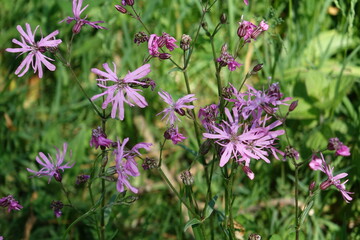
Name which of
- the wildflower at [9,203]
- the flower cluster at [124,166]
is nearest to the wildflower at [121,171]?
the flower cluster at [124,166]

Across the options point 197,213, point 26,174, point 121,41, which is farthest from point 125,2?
point 121,41

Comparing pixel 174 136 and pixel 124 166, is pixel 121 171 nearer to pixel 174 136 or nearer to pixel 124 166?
pixel 124 166

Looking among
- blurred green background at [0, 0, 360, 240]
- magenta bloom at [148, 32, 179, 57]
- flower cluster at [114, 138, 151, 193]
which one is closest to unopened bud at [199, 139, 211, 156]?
flower cluster at [114, 138, 151, 193]

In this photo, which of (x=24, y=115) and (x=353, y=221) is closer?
(x=353, y=221)

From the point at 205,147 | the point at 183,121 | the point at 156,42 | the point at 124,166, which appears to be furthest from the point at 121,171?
the point at 183,121

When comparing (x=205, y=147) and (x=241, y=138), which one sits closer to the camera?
(x=241, y=138)

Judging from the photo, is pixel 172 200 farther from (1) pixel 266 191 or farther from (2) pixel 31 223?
(2) pixel 31 223

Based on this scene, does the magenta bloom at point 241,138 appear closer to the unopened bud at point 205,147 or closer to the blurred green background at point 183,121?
the unopened bud at point 205,147

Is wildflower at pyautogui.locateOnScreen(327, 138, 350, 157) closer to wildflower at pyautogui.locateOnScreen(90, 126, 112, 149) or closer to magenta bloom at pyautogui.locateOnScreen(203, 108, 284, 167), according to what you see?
magenta bloom at pyautogui.locateOnScreen(203, 108, 284, 167)
